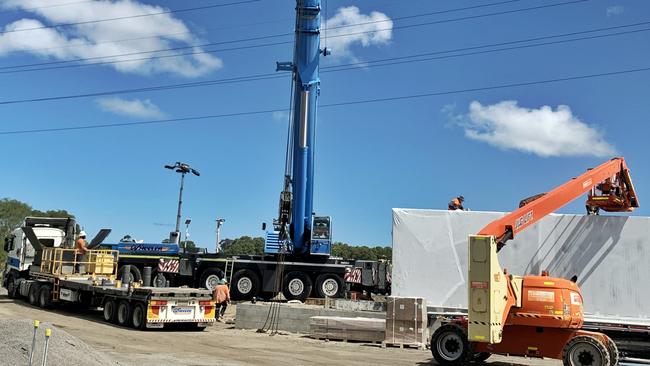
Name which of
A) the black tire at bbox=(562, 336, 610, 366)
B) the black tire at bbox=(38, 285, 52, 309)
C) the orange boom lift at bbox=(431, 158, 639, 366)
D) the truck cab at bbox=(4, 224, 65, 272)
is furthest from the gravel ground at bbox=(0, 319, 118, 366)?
the truck cab at bbox=(4, 224, 65, 272)

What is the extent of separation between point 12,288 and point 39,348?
17.8 m

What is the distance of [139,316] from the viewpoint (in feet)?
57.1

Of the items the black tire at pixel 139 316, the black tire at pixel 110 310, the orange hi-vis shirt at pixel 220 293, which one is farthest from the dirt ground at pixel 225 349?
the orange hi-vis shirt at pixel 220 293

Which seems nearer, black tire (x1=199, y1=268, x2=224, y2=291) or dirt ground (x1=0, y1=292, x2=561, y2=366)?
dirt ground (x1=0, y1=292, x2=561, y2=366)

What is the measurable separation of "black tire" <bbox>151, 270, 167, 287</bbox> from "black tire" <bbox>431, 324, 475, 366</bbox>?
1659 cm

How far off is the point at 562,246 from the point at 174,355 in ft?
35.7

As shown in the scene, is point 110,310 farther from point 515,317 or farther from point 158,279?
point 515,317

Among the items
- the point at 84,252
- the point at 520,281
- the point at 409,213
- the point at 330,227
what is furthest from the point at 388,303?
the point at 84,252

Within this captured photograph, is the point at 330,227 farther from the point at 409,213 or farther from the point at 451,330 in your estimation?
the point at 451,330

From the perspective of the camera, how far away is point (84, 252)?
21.7m

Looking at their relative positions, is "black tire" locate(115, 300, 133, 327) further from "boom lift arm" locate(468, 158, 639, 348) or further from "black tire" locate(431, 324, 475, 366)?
"boom lift arm" locate(468, 158, 639, 348)

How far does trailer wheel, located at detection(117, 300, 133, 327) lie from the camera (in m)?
17.8

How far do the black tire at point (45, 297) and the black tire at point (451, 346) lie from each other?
1501 cm

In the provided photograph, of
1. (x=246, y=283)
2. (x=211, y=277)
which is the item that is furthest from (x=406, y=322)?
(x=211, y=277)
